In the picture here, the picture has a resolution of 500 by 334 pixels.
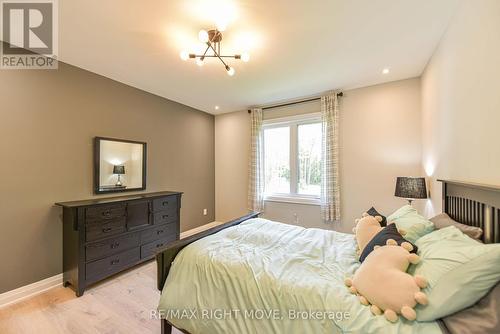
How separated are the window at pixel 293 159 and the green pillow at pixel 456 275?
268cm

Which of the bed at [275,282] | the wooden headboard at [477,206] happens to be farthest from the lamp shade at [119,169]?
the wooden headboard at [477,206]

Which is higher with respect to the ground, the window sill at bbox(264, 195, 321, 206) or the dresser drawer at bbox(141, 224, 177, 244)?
the window sill at bbox(264, 195, 321, 206)

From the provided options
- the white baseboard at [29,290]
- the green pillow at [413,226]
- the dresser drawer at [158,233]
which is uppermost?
the green pillow at [413,226]

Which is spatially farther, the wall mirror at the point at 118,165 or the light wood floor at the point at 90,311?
the wall mirror at the point at 118,165

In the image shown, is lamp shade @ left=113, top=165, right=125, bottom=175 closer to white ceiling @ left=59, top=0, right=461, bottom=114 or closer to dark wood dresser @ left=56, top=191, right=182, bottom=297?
dark wood dresser @ left=56, top=191, right=182, bottom=297

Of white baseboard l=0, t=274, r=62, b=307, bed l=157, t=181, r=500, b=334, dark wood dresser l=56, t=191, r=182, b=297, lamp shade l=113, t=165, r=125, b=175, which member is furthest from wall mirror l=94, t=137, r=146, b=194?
bed l=157, t=181, r=500, b=334

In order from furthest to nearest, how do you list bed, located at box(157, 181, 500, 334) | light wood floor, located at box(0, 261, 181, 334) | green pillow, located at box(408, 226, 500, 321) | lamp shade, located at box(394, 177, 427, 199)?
lamp shade, located at box(394, 177, 427, 199) → light wood floor, located at box(0, 261, 181, 334) → bed, located at box(157, 181, 500, 334) → green pillow, located at box(408, 226, 500, 321)

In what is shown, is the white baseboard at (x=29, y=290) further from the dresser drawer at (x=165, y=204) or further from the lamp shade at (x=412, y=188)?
the lamp shade at (x=412, y=188)

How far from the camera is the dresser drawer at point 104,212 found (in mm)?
2314

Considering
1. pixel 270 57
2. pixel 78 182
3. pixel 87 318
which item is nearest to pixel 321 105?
pixel 270 57

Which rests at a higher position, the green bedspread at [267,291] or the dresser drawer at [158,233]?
the green bedspread at [267,291]

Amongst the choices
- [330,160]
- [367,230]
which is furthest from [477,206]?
[330,160]

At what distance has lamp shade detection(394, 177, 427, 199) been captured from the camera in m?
2.44

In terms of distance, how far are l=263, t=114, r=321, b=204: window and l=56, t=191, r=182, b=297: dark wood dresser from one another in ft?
7.28
